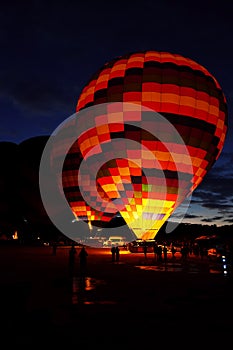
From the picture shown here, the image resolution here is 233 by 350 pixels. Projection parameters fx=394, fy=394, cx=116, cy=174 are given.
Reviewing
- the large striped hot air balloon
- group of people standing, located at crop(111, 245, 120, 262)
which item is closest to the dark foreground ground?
group of people standing, located at crop(111, 245, 120, 262)

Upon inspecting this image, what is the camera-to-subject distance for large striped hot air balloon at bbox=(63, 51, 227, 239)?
89.4 ft

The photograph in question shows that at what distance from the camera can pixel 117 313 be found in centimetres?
858

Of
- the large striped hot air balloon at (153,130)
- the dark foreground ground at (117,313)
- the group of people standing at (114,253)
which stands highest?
the large striped hot air balloon at (153,130)

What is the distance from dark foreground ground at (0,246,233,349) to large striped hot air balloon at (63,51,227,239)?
14163 mm

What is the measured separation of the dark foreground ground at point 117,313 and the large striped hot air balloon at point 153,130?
14.2m

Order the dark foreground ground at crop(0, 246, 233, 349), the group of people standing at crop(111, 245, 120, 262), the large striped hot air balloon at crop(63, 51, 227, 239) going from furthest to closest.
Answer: the large striped hot air balloon at crop(63, 51, 227, 239)
the group of people standing at crop(111, 245, 120, 262)
the dark foreground ground at crop(0, 246, 233, 349)

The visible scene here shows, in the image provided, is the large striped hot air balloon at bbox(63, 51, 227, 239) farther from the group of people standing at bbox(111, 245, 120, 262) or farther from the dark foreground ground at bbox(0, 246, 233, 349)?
the dark foreground ground at bbox(0, 246, 233, 349)

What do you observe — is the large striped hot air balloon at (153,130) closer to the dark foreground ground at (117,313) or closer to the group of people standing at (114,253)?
the group of people standing at (114,253)

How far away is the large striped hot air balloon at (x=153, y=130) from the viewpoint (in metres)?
27.2

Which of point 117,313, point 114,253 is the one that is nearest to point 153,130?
point 114,253

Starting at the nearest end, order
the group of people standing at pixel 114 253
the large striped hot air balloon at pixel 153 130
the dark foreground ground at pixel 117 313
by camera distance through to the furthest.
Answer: the dark foreground ground at pixel 117 313 < the group of people standing at pixel 114 253 < the large striped hot air balloon at pixel 153 130

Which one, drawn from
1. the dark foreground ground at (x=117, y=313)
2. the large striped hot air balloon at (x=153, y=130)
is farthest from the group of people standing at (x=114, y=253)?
the dark foreground ground at (x=117, y=313)

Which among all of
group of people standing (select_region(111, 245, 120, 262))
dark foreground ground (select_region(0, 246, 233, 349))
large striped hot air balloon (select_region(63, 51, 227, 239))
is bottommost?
dark foreground ground (select_region(0, 246, 233, 349))

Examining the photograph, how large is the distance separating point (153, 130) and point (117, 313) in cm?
1946
